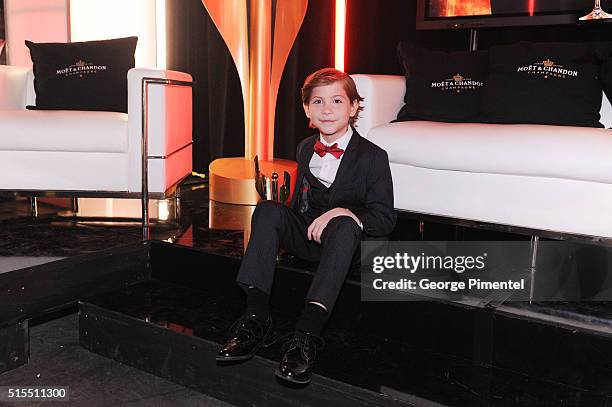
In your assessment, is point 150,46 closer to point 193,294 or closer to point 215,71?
point 215,71

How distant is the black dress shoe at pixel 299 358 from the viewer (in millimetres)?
1344

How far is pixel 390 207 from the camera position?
1.71 m

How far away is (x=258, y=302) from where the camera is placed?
1547 millimetres

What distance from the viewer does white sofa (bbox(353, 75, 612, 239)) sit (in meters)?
1.72

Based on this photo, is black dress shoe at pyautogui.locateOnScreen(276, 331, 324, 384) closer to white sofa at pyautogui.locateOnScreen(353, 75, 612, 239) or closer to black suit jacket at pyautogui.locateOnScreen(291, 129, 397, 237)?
black suit jacket at pyautogui.locateOnScreen(291, 129, 397, 237)

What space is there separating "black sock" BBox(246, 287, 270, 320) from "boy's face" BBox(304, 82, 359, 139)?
51 cm

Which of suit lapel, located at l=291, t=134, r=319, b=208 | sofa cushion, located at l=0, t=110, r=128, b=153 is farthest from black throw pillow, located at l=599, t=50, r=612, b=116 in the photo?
sofa cushion, located at l=0, t=110, r=128, b=153

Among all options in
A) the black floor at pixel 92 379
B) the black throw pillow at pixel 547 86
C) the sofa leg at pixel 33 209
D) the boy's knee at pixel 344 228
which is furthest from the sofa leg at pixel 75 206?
the black throw pillow at pixel 547 86

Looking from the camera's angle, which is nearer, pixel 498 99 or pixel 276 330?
pixel 276 330

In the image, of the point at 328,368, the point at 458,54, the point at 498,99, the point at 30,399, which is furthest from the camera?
the point at 458,54

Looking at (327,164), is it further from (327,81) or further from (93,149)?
(93,149)

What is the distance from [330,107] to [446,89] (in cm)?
89

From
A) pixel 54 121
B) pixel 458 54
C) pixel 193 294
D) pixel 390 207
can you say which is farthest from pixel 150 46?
pixel 390 207

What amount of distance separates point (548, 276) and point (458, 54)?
105 centimetres
